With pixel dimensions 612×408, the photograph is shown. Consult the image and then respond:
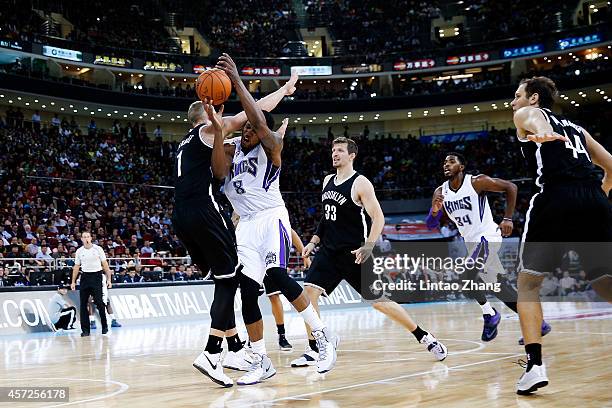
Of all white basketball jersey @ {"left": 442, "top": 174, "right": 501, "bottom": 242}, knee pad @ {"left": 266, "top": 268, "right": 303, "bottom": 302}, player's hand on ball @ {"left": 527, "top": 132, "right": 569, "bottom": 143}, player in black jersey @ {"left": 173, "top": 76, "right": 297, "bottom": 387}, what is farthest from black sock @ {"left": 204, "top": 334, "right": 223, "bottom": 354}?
white basketball jersey @ {"left": 442, "top": 174, "right": 501, "bottom": 242}

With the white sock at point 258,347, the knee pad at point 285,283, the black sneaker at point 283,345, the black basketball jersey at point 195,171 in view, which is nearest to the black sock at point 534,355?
the knee pad at point 285,283

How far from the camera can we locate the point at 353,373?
23.0 feet

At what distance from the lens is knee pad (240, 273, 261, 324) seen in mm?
6746

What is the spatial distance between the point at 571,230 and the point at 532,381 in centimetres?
112

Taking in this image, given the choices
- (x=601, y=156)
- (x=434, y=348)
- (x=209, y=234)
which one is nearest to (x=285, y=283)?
(x=209, y=234)

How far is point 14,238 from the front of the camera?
20.4 m

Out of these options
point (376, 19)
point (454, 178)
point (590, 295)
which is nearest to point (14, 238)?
point (454, 178)

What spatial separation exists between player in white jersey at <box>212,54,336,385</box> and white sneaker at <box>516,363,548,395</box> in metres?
→ 1.97

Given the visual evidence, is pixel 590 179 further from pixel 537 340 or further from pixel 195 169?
pixel 195 169

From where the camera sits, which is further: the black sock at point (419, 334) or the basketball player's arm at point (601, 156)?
the black sock at point (419, 334)

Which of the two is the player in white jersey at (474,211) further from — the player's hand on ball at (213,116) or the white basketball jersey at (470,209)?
the player's hand on ball at (213,116)

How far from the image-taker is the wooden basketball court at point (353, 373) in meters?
5.43

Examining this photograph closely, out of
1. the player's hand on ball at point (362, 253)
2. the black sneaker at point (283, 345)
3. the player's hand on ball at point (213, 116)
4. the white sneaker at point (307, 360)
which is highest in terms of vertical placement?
the player's hand on ball at point (213, 116)

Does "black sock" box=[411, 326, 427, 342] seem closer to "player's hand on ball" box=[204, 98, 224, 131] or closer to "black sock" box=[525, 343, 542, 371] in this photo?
"black sock" box=[525, 343, 542, 371]
